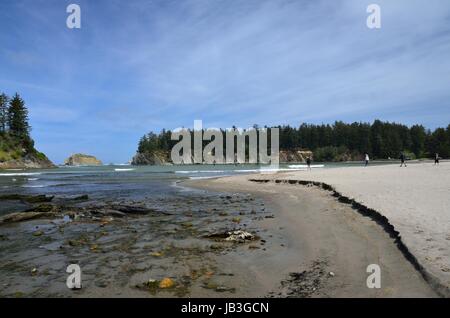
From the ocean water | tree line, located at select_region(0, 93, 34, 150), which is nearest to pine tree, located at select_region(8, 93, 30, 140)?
tree line, located at select_region(0, 93, 34, 150)

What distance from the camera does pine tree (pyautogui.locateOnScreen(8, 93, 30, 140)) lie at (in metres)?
140

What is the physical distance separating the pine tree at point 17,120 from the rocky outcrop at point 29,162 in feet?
30.0

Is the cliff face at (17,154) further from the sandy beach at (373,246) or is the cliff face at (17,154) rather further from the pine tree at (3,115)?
the sandy beach at (373,246)

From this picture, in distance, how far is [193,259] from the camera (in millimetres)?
8609

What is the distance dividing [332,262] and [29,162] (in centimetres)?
15430

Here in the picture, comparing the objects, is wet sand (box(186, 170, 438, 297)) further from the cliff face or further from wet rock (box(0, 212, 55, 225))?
the cliff face

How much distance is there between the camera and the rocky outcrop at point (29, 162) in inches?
4899

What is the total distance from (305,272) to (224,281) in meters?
1.81

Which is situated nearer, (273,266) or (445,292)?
(445,292)

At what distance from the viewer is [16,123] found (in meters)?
140

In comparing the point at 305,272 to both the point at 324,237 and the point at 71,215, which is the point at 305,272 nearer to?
the point at 324,237

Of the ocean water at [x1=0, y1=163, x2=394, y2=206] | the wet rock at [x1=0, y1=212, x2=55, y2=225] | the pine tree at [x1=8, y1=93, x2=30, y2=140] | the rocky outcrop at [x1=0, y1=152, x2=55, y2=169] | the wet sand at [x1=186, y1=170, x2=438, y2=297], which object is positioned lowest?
the ocean water at [x1=0, y1=163, x2=394, y2=206]
